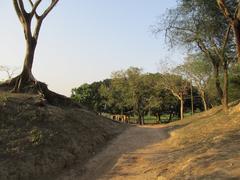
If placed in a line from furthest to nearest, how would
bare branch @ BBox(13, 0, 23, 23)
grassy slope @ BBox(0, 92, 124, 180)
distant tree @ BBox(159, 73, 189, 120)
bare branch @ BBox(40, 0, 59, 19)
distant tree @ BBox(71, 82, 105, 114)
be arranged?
distant tree @ BBox(71, 82, 105, 114), distant tree @ BBox(159, 73, 189, 120), bare branch @ BBox(40, 0, 59, 19), bare branch @ BBox(13, 0, 23, 23), grassy slope @ BBox(0, 92, 124, 180)

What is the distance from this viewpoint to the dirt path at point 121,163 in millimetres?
11227

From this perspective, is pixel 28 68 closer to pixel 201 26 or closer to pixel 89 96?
pixel 201 26

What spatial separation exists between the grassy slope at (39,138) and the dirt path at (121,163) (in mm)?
515

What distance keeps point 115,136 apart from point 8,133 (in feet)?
23.0

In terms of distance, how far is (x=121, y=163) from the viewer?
41.4ft

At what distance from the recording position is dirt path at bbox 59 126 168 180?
1123 centimetres

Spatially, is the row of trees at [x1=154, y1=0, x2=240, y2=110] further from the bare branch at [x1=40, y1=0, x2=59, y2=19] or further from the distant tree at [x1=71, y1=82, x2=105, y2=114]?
the distant tree at [x1=71, y1=82, x2=105, y2=114]

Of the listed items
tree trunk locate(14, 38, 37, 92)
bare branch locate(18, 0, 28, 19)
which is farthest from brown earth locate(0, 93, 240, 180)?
bare branch locate(18, 0, 28, 19)

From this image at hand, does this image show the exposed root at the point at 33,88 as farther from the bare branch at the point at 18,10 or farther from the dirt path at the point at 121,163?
the dirt path at the point at 121,163

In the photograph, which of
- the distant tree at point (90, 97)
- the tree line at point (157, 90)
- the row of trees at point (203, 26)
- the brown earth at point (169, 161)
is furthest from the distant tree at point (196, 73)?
the brown earth at point (169, 161)

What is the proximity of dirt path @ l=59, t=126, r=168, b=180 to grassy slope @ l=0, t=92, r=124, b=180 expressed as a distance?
1.69ft

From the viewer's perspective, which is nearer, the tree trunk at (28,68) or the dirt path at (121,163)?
the dirt path at (121,163)

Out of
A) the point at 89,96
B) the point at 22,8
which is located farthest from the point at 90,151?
the point at 89,96

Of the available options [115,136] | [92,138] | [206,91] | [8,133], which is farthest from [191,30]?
[206,91]
